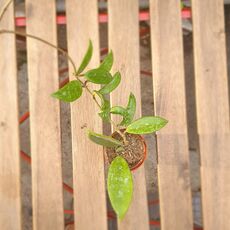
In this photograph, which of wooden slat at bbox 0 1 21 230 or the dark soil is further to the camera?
wooden slat at bbox 0 1 21 230

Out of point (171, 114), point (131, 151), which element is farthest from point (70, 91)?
point (171, 114)

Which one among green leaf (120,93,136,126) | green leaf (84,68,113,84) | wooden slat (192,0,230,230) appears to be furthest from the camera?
wooden slat (192,0,230,230)

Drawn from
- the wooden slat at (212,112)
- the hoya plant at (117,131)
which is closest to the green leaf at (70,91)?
the hoya plant at (117,131)

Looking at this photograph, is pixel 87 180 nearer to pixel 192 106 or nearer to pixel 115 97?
pixel 115 97

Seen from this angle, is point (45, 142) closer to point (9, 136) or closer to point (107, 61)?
point (9, 136)

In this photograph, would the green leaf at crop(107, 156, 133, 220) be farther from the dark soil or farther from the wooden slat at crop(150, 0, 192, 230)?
the wooden slat at crop(150, 0, 192, 230)

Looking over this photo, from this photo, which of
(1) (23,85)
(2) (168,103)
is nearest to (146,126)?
(2) (168,103)

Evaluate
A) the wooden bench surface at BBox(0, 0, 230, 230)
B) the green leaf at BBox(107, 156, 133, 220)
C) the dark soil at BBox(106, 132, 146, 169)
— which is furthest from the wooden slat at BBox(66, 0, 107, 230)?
the green leaf at BBox(107, 156, 133, 220)
